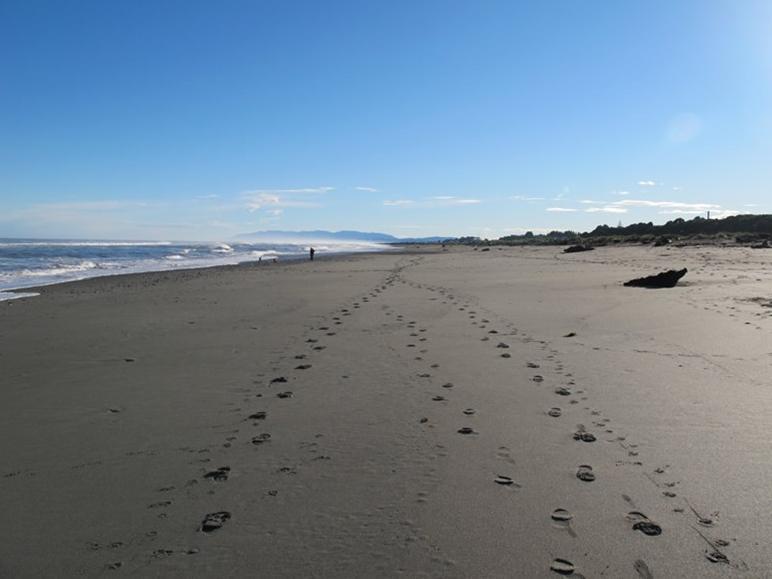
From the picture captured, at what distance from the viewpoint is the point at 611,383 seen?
587 cm

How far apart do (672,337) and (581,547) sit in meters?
6.19

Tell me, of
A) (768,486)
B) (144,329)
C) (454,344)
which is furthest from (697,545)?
(144,329)

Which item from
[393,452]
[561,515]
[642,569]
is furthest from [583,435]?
[642,569]

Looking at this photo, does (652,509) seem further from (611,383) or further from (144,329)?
(144,329)

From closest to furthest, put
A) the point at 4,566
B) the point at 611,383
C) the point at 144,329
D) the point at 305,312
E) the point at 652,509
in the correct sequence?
the point at 4,566, the point at 652,509, the point at 611,383, the point at 144,329, the point at 305,312

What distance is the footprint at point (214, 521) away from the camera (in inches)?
123

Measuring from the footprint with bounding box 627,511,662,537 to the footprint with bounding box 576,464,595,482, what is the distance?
18.0 inches

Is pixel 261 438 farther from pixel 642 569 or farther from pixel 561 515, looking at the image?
pixel 642 569

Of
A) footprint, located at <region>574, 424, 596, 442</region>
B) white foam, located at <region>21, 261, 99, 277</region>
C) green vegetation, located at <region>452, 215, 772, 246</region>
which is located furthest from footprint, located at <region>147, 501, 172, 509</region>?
green vegetation, located at <region>452, 215, 772, 246</region>

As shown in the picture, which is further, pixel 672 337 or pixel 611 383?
pixel 672 337

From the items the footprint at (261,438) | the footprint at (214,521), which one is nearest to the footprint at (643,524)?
the footprint at (214,521)

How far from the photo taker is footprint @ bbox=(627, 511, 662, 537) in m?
2.98

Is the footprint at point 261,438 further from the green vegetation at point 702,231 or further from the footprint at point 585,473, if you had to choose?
the green vegetation at point 702,231

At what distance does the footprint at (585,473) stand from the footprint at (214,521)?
2.17 metres
